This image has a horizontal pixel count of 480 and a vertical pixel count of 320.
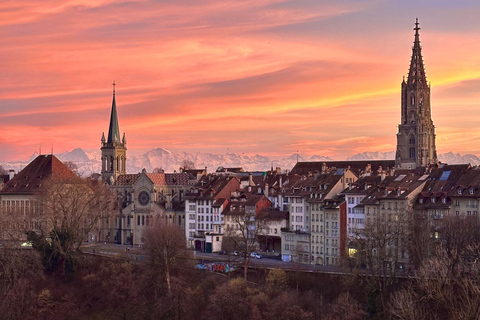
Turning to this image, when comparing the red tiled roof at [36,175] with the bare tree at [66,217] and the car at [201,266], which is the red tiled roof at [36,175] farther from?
the car at [201,266]

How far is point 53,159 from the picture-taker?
16562 centimetres

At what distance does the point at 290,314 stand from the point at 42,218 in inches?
2171

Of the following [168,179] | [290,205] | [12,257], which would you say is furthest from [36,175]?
[290,205]

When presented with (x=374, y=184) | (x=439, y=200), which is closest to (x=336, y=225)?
(x=374, y=184)

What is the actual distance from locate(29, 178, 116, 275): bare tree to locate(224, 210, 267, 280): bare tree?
60.7 ft

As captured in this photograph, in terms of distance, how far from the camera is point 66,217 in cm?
12256

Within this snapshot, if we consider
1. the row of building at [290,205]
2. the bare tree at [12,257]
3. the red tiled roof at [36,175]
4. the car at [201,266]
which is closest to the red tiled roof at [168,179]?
the row of building at [290,205]

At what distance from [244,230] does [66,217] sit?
2394 centimetres

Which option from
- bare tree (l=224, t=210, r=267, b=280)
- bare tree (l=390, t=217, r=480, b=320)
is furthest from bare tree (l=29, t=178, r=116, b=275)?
bare tree (l=390, t=217, r=480, b=320)

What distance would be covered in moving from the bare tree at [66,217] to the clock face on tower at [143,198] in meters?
9.43

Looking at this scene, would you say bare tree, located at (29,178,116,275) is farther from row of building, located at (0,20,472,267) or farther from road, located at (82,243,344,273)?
row of building, located at (0,20,472,267)

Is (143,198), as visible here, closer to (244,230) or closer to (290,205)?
(244,230)

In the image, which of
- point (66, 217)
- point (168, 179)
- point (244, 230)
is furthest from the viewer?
point (168, 179)

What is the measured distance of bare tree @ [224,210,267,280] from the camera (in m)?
117
